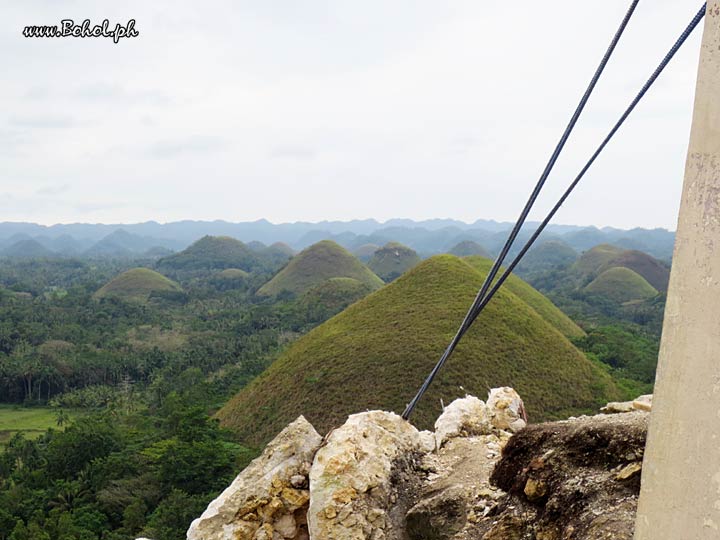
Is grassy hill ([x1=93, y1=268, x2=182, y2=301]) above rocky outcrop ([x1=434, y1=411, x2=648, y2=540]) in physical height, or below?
below

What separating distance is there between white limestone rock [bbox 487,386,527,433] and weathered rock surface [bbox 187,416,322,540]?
9.34 feet

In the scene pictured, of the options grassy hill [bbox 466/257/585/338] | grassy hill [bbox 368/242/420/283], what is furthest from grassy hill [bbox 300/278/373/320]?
grassy hill [bbox 368/242/420/283]

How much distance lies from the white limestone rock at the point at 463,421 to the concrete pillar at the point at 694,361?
379 centimetres

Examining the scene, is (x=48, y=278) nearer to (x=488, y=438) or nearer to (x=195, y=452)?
(x=195, y=452)

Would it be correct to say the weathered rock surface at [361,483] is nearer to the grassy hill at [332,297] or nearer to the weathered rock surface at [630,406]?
the weathered rock surface at [630,406]

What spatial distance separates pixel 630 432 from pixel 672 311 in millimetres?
1921

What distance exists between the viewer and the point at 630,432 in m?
3.46

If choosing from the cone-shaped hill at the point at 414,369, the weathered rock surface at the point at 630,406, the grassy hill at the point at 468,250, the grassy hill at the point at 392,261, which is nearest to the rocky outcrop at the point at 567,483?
A: the weathered rock surface at the point at 630,406

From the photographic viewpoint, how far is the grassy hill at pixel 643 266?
267ft

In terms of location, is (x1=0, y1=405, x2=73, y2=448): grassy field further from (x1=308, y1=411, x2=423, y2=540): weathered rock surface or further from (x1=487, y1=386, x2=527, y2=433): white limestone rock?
(x1=308, y1=411, x2=423, y2=540): weathered rock surface

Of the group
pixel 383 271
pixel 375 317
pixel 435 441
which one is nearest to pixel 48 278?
pixel 383 271

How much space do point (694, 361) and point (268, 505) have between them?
155 inches

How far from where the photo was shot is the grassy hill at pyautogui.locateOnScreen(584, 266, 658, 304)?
68750mm

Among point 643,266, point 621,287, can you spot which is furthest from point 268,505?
point 643,266
